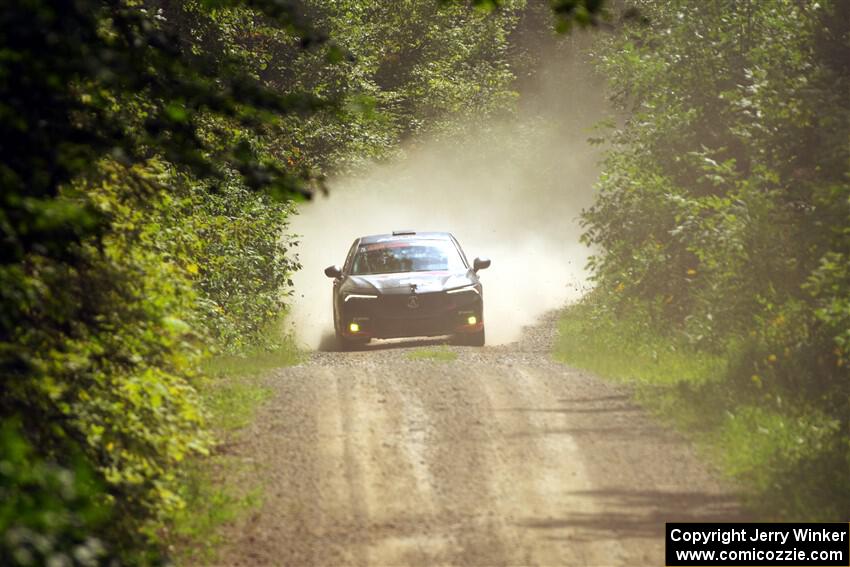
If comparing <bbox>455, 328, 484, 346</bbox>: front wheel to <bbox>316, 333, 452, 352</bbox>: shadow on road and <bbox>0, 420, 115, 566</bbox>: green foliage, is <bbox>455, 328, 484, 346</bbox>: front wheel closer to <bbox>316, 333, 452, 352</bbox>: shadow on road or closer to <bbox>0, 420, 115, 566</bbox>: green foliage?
<bbox>316, 333, 452, 352</bbox>: shadow on road

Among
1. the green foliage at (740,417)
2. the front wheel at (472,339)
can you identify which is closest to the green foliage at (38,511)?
the green foliage at (740,417)

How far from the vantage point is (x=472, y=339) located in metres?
19.5

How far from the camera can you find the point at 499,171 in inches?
2291

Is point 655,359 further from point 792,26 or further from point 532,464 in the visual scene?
point 532,464

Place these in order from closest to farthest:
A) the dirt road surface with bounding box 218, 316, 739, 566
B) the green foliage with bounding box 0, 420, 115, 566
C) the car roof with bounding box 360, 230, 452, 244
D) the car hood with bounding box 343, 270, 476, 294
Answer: the green foliage with bounding box 0, 420, 115, 566 → the dirt road surface with bounding box 218, 316, 739, 566 → the car hood with bounding box 343, 270, 476, 294 → the car roof with bounding box 360, 230, 452, 244

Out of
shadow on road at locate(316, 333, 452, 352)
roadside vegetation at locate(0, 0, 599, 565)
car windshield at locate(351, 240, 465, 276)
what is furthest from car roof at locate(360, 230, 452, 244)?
roadside vegetation at locate(0, 0, 599, 565)

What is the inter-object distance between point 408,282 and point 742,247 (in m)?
5.19

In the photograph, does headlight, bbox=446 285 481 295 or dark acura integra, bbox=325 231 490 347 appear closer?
dark acura integra, bbox=325 231 490 347

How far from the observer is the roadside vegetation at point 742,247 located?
1209cm

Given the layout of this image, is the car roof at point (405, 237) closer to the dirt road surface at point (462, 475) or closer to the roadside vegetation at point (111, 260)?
the roadside vegetation at point (111, 260)

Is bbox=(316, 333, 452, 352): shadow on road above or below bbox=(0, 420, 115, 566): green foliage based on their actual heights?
below

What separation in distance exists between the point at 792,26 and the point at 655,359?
4.44 metres

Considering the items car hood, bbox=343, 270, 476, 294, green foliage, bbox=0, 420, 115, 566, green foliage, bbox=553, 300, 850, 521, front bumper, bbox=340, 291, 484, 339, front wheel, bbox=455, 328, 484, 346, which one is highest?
green foliage, bbox=0, 420, 115, 566

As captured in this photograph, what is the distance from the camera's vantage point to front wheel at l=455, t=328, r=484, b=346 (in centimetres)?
1939
